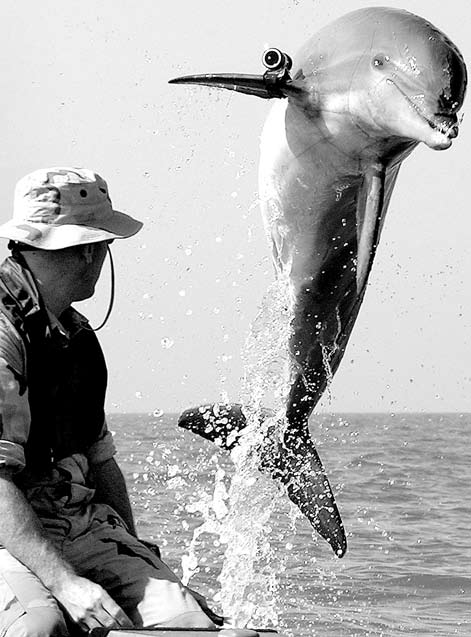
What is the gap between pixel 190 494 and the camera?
1814cm

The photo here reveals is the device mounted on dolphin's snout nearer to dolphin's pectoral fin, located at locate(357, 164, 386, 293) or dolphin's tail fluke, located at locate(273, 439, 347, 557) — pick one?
dolphin's pectoral fin, located at locate(357, 164, 386, 293)

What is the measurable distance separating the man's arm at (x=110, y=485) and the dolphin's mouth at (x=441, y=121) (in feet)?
7.31

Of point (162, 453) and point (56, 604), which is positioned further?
point (162, 453)

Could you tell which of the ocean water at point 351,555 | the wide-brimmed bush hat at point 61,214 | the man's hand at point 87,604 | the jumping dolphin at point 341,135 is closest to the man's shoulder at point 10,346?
the wide-brimmed bush hat at point 61,214

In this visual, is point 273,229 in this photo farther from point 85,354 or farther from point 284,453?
point 85,354

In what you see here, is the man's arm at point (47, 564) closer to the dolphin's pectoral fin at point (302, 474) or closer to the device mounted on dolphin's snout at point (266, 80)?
the device mounted on dolphin's snout at point (266, 80)

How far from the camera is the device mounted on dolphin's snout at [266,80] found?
6.08 m

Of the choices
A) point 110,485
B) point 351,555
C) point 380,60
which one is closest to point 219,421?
point 380,60

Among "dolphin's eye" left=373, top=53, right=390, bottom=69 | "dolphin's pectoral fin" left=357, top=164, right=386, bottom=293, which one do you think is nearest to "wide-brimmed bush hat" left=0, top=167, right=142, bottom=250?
"dolphin's pectoral fin" left=357, top=164, right=386, bottom=293

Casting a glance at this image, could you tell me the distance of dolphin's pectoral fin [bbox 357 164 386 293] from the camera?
603 centimetres

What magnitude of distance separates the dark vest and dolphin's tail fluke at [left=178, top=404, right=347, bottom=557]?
2978 millimetres

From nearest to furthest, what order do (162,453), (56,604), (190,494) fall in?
(56,604)
(190,494)
(162,453)

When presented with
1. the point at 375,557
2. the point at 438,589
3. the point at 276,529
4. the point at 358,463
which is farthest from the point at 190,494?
the point at 358,463

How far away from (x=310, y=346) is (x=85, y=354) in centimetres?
274
